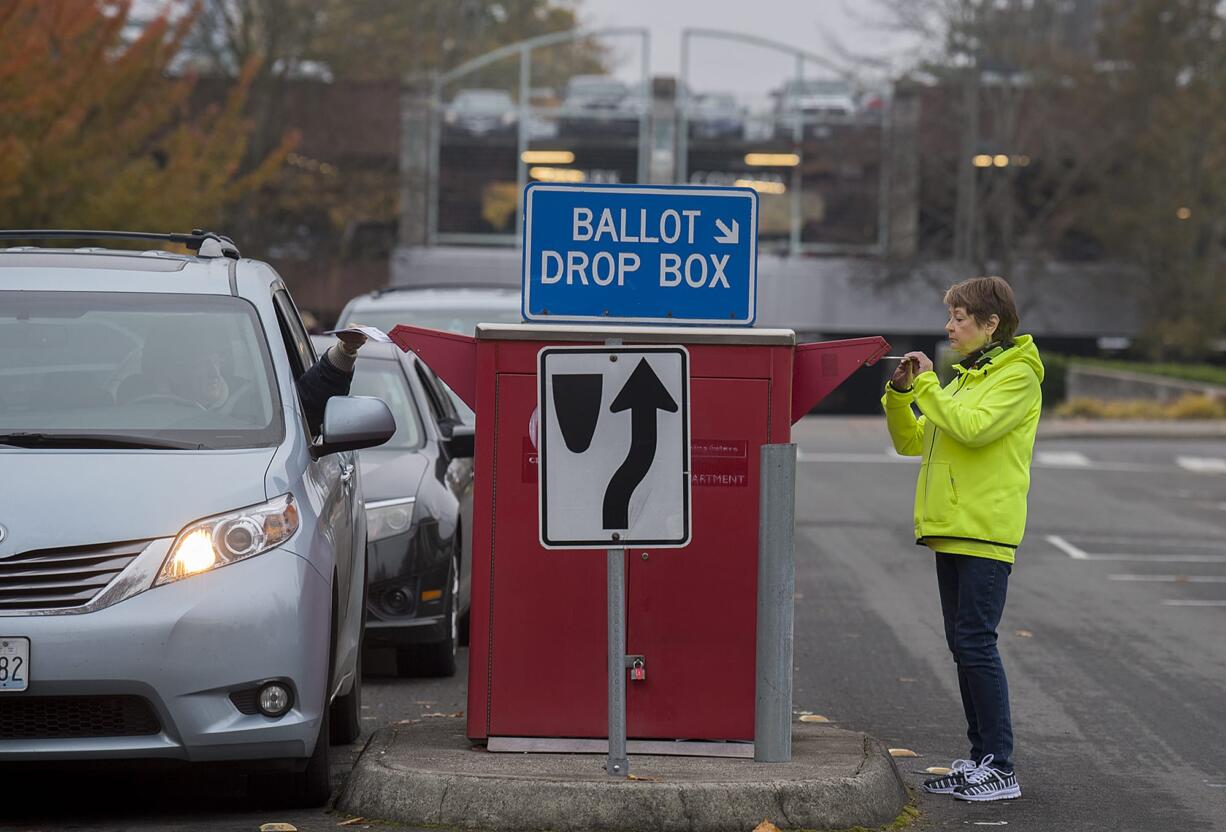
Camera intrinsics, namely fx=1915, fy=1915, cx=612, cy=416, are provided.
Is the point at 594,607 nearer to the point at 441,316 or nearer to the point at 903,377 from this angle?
the point at 903,377

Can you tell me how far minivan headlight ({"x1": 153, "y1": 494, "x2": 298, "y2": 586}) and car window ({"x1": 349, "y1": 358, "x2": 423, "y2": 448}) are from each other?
3980mm

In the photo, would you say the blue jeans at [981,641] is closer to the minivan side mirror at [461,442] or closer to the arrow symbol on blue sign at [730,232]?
the arrow symbol on blue sign at [730,232]

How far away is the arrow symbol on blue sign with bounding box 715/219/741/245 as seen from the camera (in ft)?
21.3

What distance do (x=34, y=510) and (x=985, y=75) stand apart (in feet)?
125

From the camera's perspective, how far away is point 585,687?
6.24 m

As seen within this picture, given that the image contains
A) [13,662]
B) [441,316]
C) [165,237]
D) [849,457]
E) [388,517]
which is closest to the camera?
[13,662]

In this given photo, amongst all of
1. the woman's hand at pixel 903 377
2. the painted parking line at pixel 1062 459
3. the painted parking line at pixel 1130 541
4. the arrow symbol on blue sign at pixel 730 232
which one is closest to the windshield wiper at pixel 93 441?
the arrow symbol on blue sign at pixel 730 232

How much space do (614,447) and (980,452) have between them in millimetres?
1544

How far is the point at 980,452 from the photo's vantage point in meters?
6.46

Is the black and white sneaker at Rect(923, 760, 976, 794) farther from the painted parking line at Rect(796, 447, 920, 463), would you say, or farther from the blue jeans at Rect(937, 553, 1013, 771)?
the painted parking line at Rect(796, 447, 920, 463)

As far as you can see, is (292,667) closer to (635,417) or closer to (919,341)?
(635,417)

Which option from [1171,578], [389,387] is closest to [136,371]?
[389,387]

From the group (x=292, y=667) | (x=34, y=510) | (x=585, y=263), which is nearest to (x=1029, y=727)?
(x=585, y=263)

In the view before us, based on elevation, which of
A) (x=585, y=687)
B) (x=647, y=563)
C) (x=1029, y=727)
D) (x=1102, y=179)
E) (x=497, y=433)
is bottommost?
(x=1029, y=727)
